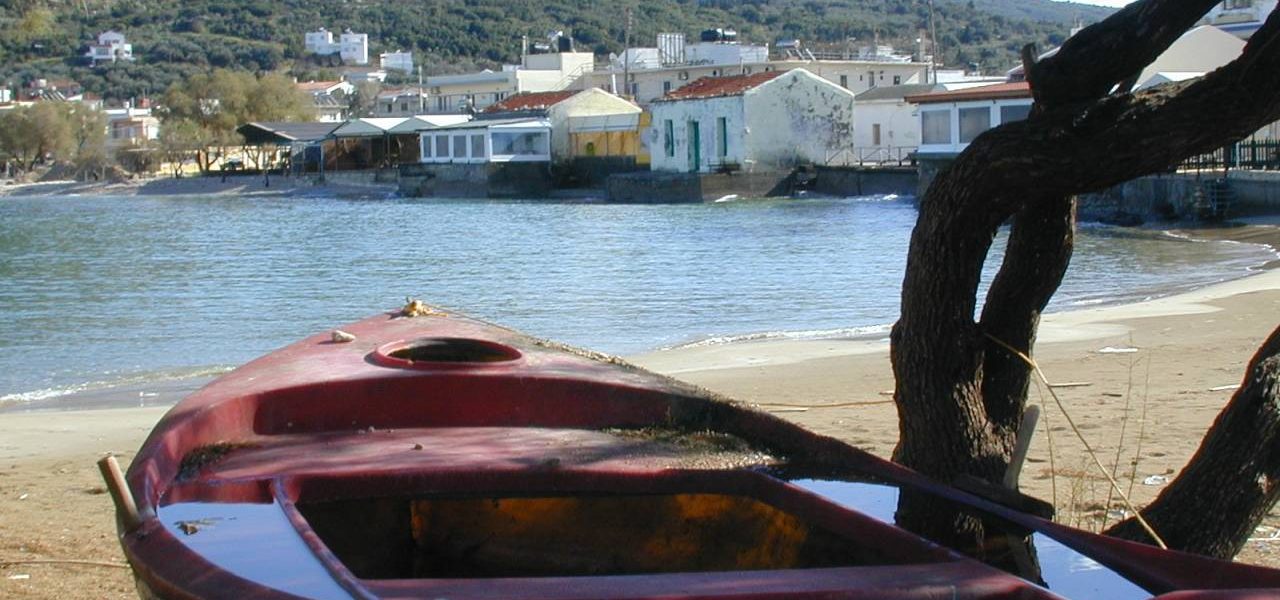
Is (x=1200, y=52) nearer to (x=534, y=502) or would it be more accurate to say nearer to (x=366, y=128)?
(x=366, y=128)

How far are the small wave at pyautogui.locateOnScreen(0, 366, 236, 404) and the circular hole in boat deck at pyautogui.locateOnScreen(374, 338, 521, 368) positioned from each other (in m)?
8.05

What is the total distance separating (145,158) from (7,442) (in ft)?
275

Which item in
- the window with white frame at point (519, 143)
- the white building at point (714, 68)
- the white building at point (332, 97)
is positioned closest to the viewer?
the window with white frame at point (519, 143)

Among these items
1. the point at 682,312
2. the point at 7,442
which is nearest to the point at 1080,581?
the point at 7,442

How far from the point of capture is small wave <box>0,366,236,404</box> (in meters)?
13.8

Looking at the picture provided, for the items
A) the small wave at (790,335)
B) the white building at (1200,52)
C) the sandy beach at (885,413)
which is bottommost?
the small wave at (790,335)

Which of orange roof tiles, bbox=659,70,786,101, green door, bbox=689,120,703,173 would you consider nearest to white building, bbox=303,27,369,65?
orange roof tiles, bbox=659,70,786,101

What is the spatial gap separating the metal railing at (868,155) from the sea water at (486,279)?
11787 mm

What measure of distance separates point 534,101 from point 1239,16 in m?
31.2

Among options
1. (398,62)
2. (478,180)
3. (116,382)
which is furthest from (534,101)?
(398,62)

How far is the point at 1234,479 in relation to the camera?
4.51 m

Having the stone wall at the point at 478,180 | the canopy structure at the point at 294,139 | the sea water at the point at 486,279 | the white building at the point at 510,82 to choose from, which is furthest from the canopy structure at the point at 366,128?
the sea water at the point at 486,279

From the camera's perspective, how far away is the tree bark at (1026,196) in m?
4.33

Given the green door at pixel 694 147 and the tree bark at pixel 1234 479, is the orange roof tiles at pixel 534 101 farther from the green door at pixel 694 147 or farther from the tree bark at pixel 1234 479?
the tree bark at pixel 1234 479
